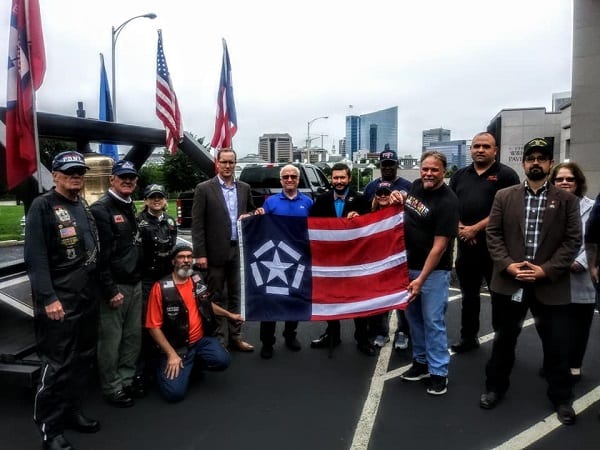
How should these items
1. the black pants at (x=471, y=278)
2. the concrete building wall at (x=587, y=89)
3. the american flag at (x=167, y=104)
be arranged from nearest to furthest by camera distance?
the black pants at (x=471, y=278) < the american flag at (x=167, y=104) < the concrete building wall at (x=587, y=89)

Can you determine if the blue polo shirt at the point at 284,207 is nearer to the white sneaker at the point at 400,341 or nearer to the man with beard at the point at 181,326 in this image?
the man with beard at the point at 181,326

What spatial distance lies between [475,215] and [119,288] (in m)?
3.27

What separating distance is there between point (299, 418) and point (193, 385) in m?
1.14

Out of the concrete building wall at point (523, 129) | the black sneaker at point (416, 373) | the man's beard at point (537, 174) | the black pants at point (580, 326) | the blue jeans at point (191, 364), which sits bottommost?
the black sneaker at point (416, 373)

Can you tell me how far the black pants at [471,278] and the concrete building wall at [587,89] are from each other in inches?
443

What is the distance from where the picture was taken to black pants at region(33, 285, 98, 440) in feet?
10.7

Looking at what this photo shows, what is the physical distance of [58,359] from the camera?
3.30m

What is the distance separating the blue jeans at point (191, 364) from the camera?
4.07 m

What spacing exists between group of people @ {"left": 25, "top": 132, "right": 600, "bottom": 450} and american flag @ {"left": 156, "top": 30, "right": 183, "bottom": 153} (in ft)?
9.11

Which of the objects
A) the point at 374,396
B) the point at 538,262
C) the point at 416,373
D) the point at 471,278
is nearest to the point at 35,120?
the point at 374,396

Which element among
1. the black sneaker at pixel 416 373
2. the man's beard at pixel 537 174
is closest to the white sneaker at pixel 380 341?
the black sneaker at pixel 416 373

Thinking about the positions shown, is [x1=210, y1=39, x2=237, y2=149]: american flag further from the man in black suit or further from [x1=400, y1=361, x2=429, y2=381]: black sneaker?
[x1=400, y1=361, x2=429, y2=381]: black sneaker

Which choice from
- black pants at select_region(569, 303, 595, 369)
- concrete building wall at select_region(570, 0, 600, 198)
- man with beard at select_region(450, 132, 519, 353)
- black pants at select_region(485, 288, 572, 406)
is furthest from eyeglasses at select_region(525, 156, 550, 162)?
concrete building wall at select_region(570, 0, 600, 198)

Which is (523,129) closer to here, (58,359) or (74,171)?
(74,171)
